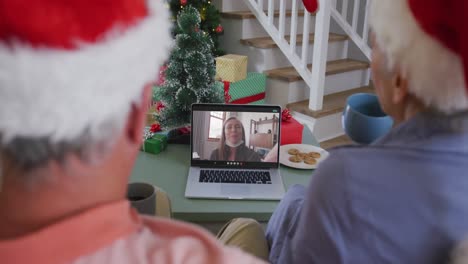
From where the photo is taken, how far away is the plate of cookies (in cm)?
131

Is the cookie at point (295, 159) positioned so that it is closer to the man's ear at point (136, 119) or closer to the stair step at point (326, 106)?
the man's ear at point (136, 119)

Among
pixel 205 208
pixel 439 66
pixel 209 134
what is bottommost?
pixel 205 208

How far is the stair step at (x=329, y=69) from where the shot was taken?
313cm

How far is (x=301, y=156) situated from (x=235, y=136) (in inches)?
8.5

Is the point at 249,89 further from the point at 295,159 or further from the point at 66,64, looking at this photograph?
the point at 66,64

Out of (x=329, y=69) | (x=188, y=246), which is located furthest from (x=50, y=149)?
(x=329, y=69)

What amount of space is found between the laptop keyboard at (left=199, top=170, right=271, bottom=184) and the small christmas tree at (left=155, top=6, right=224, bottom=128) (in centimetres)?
35

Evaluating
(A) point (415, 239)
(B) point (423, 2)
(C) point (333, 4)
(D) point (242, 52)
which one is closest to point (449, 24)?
(B) point (423, 2)

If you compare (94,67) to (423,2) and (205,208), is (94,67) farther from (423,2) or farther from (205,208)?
(205,208)

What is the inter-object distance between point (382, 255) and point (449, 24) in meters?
0.37

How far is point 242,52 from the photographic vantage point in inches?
129

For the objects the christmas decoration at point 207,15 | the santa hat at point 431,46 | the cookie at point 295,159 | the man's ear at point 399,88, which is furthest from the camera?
the christmas decoration at point 207,15

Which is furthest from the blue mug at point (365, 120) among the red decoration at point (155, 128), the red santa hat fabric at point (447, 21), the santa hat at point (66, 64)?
the santa hat at point (66, 64)

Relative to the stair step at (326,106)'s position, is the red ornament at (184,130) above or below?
above
